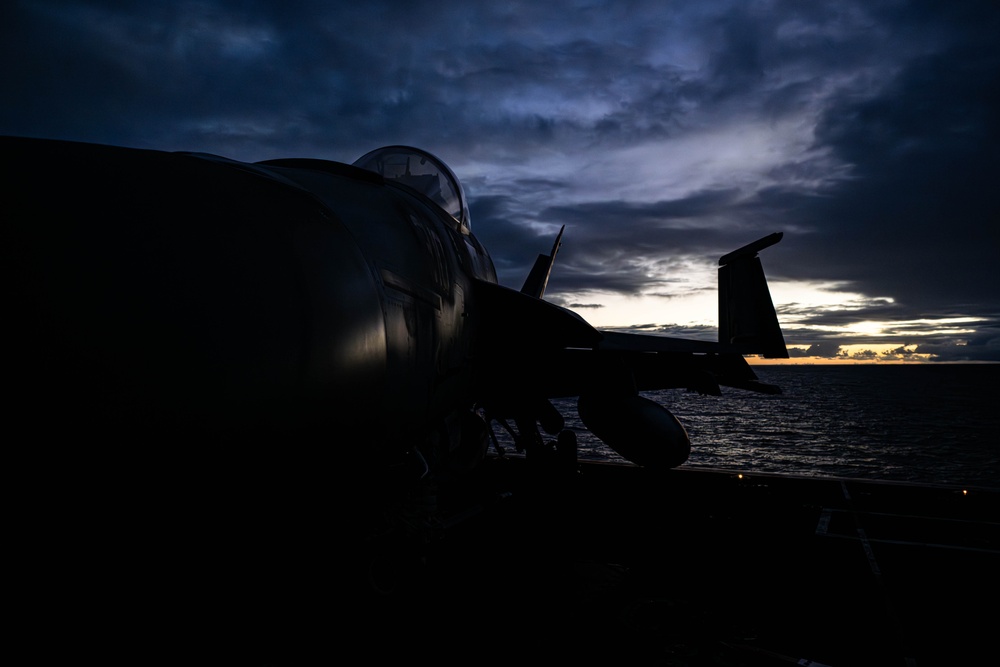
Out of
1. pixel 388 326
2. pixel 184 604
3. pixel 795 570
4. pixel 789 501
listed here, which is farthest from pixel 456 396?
pixel 789 501

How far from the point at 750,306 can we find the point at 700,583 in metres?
7.15

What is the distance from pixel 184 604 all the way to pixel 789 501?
44.0 feet

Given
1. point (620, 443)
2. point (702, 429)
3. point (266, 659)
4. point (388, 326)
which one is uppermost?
point (388, 326)

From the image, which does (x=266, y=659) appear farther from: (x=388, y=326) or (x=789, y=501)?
(x=789, y=501)

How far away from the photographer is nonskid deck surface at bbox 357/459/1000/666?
4.95 meters

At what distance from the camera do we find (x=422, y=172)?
6008 mm

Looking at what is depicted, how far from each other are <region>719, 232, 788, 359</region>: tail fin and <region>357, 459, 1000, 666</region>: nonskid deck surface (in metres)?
3.60

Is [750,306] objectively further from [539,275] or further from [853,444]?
[853,444]

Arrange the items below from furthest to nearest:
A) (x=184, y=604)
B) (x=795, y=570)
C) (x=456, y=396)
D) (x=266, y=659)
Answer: (x=795, y=570) < (x=266, y=659) < (x=456, y=396) < (x=184, y=604)

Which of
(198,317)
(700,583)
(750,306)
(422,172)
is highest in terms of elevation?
(422,172)

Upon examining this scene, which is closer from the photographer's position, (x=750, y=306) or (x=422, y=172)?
(x=422, y=172)

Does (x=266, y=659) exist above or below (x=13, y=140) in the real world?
below

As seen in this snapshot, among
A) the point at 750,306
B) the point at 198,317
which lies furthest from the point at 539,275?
the point at 198,317

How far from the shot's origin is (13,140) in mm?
1338
